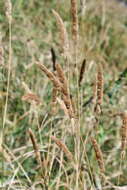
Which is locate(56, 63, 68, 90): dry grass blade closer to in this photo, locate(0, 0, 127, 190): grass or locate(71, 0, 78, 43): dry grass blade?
locate(0, 0, 127, 190): grass

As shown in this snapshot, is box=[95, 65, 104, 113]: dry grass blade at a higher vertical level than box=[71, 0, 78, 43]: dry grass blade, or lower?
lower

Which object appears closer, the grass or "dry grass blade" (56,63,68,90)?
"dry grass blade" (56,63,68,90)

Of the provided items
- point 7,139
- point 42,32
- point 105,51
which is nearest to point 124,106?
point 7,139

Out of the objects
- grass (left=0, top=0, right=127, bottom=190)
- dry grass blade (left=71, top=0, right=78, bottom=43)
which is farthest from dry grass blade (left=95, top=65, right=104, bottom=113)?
dry grass blade (left=71, top=0, right=78, bottom=43)

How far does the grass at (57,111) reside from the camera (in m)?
1.30

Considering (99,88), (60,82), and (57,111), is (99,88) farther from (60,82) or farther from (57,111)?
(57,111)

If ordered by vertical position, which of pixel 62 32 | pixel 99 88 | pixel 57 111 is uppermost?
pixel 62 32

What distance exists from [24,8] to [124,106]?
1724mm

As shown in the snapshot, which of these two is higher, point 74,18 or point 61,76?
point 74,18

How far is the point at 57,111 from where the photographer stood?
243 centimetres

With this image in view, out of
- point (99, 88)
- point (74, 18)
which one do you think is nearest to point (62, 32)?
point (74, 18)

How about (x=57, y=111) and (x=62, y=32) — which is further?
(x=57, y=111)

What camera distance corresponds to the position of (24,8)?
433 centimetres

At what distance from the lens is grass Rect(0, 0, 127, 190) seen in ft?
4.25
